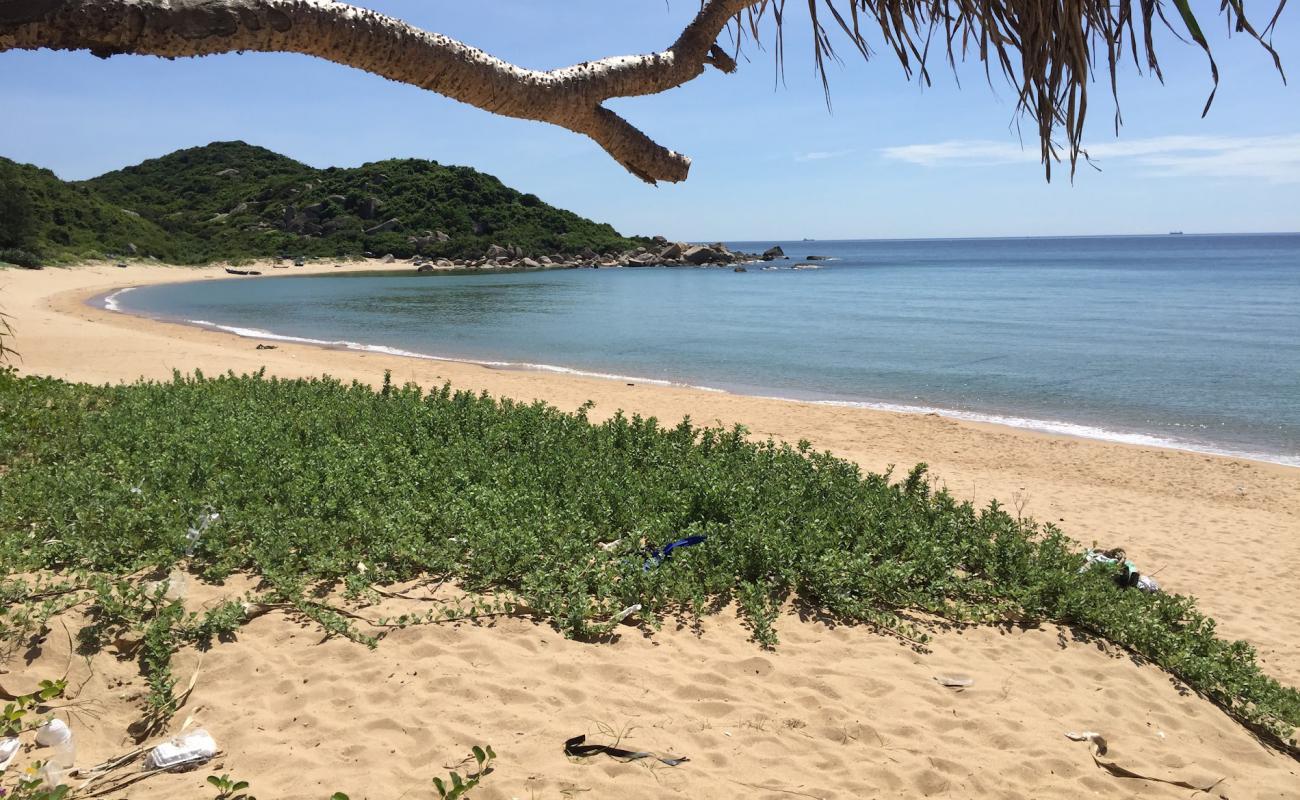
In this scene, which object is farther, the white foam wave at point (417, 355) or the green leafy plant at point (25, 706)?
the white foam wave at point (417, 355)

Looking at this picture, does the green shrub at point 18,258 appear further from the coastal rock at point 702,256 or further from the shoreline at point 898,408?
the coastal rock at point 702,256

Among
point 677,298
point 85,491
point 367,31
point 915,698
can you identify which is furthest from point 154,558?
point 677,298

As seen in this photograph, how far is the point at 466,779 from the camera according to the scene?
3102 millimetres

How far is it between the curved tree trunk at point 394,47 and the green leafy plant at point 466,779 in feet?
7.00

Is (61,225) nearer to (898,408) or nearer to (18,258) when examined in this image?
(18,258)

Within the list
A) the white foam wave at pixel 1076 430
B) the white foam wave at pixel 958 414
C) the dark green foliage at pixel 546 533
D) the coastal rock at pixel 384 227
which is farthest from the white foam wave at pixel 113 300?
the coastal rock at pixel 384 227

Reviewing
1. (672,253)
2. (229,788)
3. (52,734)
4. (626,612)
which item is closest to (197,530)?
(52,734)

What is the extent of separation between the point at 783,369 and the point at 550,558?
18132 millimetres

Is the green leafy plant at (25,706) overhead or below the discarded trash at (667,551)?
below

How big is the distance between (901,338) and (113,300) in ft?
109

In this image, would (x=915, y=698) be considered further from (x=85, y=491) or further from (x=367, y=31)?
(x=85, y=491)

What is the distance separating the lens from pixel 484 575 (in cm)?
477

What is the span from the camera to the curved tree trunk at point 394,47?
5.51ft

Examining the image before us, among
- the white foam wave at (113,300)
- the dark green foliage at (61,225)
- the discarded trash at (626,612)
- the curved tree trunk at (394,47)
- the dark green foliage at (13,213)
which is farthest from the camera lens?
the dark green foliage at (61,225)
